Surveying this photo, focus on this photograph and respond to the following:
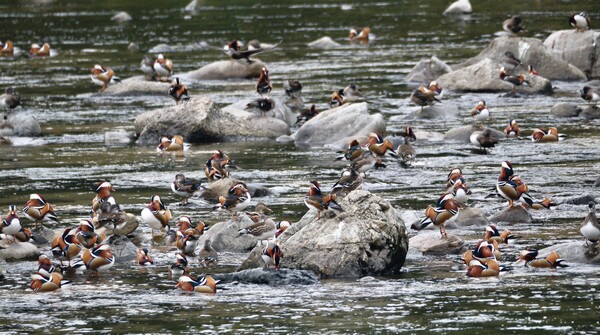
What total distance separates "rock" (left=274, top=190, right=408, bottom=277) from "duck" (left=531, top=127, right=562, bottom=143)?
994 cm

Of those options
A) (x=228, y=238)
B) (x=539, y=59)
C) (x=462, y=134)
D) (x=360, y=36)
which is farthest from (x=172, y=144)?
(x=360, y=36)

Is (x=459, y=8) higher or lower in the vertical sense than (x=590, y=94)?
higher

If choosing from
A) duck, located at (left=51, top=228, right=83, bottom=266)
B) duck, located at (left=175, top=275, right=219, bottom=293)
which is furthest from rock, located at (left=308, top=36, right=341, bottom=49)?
duck, located at (left=175, top=275, right=219, bottom=293)

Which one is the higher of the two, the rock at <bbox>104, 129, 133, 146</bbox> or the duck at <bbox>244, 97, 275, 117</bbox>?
the duck at <bbox>244, 97, 275, 117</bbox>

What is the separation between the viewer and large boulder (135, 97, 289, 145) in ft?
89.4

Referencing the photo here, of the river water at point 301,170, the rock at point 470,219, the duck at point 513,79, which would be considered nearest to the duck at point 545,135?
the river water at point 301,170

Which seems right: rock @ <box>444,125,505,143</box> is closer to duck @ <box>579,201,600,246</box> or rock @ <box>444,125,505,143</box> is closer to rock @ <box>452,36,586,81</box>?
rock @ <box>452,36,586,81</box>

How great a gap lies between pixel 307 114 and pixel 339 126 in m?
2.21

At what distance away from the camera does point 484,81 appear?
32.4m

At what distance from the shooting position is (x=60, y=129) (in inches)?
1148

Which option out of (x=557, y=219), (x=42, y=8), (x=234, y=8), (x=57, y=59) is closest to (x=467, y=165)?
(x=557, y=219)

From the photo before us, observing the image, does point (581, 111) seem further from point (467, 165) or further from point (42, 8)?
point (42, 8)

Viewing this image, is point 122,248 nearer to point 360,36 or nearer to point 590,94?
point 590,94

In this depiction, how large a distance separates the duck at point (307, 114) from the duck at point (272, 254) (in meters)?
13.4
